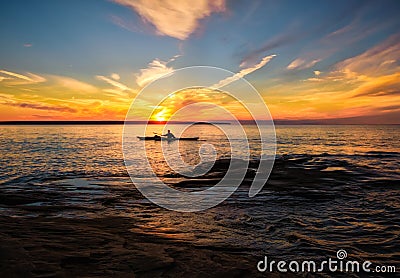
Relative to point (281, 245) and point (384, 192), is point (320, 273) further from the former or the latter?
point (384, 192)

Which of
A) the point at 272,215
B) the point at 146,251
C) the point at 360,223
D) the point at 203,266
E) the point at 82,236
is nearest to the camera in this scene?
the point at 203,266

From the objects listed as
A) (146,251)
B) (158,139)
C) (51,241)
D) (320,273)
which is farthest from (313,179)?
(158,139)

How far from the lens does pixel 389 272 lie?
6.86 metres

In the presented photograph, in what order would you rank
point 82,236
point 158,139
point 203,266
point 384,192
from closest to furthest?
1. point 203,266
2. point 82,236
3. point 384,192
4. point 158,139

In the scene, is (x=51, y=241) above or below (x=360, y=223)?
above

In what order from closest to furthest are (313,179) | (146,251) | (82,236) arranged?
(146,251) < (82,236) < (313,179)

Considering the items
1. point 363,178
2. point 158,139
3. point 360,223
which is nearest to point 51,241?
point 360,223

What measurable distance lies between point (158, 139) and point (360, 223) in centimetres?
6590

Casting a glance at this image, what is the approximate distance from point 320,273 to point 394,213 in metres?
7.93

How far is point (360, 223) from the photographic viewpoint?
36.0 ft

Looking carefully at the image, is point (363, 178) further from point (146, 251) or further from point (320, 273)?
point (146, 251)

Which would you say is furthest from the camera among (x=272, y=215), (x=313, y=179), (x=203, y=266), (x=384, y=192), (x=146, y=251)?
(x=313, y=179)

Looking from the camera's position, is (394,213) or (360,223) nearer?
(360,223)

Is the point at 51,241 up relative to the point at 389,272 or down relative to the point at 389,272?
up
